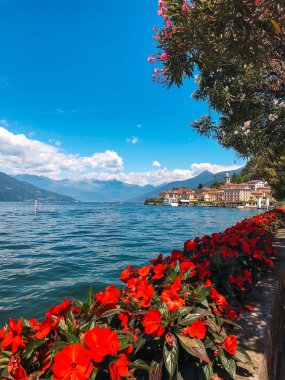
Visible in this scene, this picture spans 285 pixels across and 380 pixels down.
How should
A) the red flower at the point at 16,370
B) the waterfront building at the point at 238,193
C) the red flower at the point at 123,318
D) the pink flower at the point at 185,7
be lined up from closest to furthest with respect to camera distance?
the red flower at the point at 16,370 < the red flower at the point at 123,318 < the pink flower at the point at 185,7 < the waterfront building at the point at 238,193

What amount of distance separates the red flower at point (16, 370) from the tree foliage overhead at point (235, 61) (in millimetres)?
3577

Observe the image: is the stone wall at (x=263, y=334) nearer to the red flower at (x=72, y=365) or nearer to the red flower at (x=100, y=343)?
the red flower at (x=100, y=343)

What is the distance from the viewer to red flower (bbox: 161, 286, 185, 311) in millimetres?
2521

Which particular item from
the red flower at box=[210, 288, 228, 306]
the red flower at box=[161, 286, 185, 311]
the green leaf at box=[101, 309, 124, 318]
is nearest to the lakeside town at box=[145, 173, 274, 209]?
the red flower at box=[210, 288, 228, 306]

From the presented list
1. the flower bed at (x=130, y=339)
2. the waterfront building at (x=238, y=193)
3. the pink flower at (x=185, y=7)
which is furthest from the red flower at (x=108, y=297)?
the waterfront building at (x=238, y=193)

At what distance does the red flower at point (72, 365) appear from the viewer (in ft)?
5.23

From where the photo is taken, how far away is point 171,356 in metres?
2.16

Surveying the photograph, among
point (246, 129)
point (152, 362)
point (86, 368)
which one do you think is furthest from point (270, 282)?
point (246, 129)

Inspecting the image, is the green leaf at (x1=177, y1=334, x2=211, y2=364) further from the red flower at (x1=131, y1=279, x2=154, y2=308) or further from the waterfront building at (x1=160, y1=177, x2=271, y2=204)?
the waterfront building at (x1=160, y1=177, x2=271, y2=204)

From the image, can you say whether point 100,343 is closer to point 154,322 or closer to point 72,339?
point 72,339

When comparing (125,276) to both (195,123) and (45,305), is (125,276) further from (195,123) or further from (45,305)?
(195,123)

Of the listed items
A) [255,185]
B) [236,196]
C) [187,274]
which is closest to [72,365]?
[187,274]

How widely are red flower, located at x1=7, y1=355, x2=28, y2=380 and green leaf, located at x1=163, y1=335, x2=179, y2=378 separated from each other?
1.04m

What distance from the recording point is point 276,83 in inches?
293
